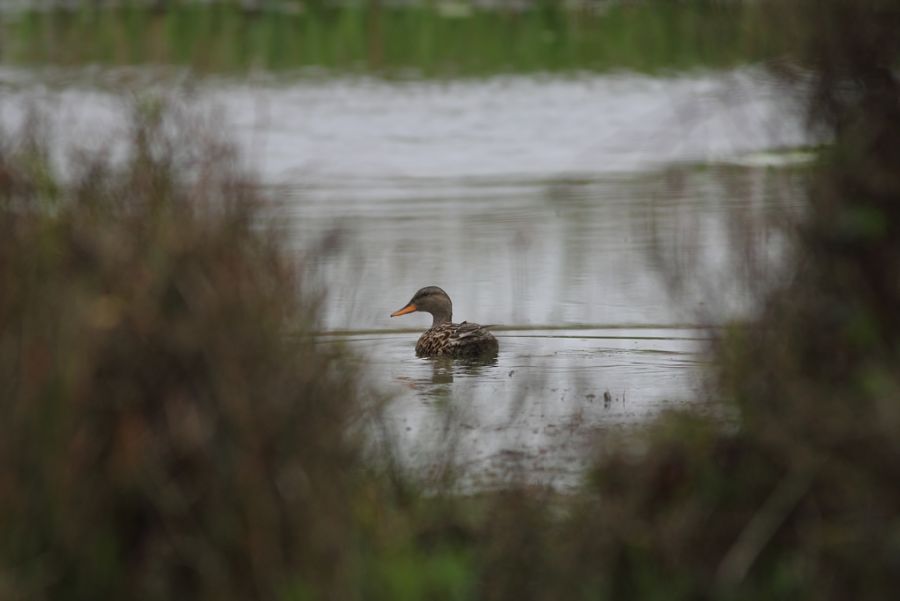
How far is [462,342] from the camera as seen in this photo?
8078 mm

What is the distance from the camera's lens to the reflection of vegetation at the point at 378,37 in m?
19.7

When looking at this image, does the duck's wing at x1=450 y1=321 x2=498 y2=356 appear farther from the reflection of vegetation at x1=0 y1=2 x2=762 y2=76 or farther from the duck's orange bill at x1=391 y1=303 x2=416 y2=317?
the reflection of vegetation at x1=0 y1=2 x2=762 y2=76

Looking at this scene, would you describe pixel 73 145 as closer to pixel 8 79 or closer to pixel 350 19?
pixel 8 79

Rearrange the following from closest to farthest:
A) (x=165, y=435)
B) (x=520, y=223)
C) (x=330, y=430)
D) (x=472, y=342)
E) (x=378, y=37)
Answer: (x=165, y=435) → (x=330, y=430) → (x=472, y=342) → (x=520, y=223) → (x=378, y=37)

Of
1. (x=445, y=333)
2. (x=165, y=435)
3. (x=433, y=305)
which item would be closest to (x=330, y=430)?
(x=165, y=435)

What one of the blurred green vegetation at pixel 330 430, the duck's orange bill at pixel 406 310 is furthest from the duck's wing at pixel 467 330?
the blurred green vegetation at pixel 330 430

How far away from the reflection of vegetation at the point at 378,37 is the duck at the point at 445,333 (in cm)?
971

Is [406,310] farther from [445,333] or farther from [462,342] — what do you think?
[462,342]

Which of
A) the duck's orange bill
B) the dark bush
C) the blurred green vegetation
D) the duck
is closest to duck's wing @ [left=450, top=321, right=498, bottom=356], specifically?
the duck

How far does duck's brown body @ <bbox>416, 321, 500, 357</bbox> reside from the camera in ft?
26.5

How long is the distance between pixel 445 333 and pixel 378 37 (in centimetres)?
1343

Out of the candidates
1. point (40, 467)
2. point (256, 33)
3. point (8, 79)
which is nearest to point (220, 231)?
point (40, 467)

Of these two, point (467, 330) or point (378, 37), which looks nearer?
point (467, 330)

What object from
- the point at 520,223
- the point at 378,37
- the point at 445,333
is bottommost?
the point at 445,333
